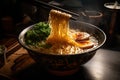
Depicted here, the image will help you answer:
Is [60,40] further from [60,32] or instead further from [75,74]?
[75,74]

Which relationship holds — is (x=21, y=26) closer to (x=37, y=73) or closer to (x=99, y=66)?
(x=37, y=73)

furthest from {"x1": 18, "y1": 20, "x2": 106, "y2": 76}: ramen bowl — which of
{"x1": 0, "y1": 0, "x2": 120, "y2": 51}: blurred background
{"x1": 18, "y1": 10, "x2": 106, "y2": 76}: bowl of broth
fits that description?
{"x1": 0, "y1": 0, "x2": 120, "y2": 51}: blurred background

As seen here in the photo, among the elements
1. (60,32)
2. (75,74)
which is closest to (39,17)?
(60,32)

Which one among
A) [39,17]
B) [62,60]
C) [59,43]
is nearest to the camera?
[62,60]

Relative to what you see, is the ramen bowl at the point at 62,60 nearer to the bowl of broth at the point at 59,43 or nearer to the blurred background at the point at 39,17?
the bowl of broth at the point at 59,43

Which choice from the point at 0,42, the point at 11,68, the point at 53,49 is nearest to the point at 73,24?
the point at 53,49

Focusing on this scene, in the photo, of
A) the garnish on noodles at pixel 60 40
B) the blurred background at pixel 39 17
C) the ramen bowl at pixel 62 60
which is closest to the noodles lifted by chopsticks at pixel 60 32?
the garnish on noodles at pixel 60 40

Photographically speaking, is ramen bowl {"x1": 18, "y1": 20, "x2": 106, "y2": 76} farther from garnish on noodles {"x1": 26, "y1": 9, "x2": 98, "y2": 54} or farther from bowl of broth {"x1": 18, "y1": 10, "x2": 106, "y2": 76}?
garnish on noodles {"x1": 26, "y1": 9, "x2": 98, "y2": 54}
